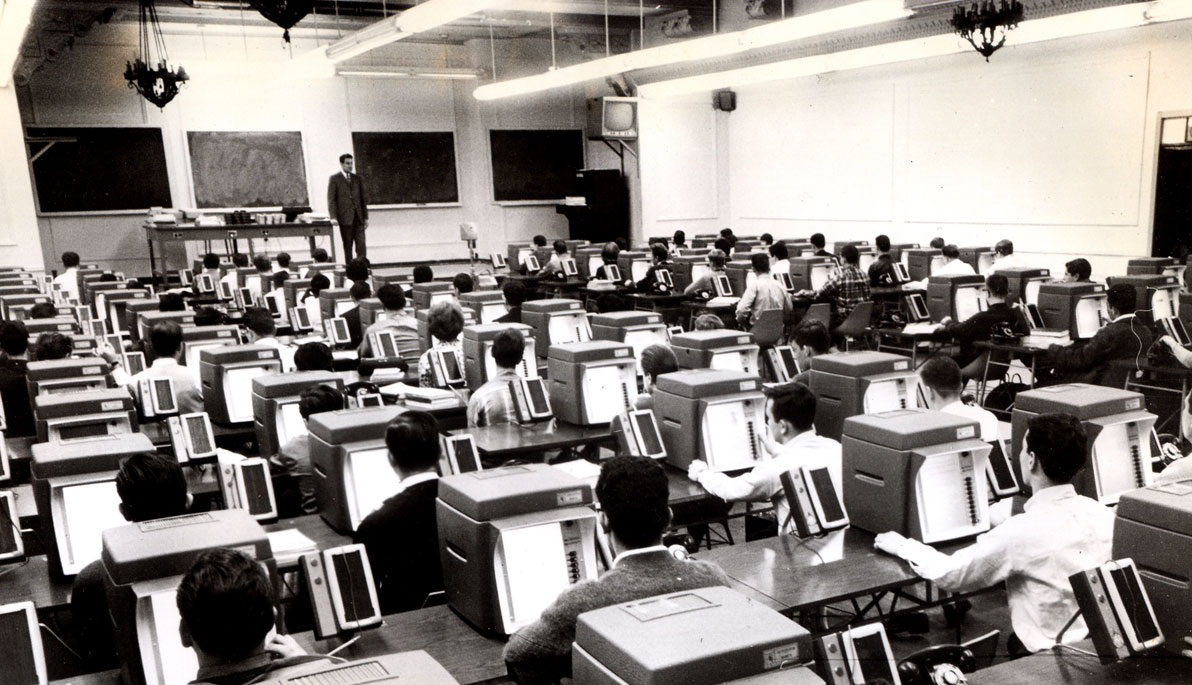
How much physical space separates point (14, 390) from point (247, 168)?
1092 cm

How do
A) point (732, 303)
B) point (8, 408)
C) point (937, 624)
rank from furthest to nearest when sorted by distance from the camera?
point (732, 303) < point (8, 408) < point (937, 624)

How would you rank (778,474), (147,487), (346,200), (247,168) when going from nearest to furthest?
(147,487)
(778,474)
(346,200)
(247,168)

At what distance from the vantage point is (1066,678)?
214 cm

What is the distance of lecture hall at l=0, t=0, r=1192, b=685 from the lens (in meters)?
2.15

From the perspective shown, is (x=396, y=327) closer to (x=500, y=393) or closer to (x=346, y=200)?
(x=500, y=393)

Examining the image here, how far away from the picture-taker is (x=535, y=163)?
→ 17.3m

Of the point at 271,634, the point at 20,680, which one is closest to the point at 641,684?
the point at 271,634

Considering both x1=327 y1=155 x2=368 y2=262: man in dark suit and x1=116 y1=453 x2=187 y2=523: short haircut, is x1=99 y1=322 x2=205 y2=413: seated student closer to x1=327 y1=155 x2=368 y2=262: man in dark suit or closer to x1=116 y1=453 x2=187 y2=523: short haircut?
x1=116 y1=453 x2=187 y2=523: short haircut

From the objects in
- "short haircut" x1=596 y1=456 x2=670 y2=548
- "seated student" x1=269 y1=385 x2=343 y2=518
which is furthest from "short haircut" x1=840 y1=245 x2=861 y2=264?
"short haircut" x1=596 y1=456 x2=670 y2=548

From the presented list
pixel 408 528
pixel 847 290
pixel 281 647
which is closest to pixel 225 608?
pixel 281 647

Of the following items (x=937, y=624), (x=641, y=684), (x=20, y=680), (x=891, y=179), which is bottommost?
(x=937, y=624)

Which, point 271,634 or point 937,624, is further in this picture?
point 937,624

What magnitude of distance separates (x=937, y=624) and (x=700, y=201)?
1292cm

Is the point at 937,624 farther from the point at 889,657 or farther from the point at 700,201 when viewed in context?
the point at 700,201
